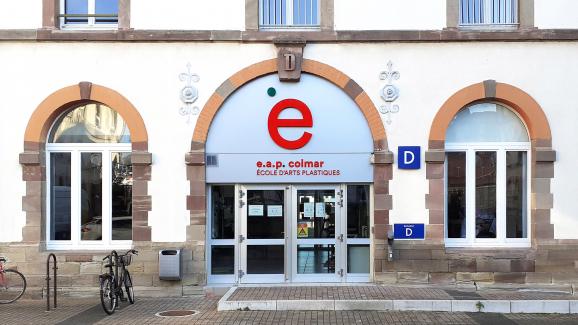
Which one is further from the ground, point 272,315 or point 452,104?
point 452,104

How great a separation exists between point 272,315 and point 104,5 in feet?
22.8

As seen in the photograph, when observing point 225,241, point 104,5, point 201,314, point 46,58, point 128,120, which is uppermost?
point 104,5

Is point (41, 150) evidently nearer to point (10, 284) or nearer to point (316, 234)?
point (10, 284)

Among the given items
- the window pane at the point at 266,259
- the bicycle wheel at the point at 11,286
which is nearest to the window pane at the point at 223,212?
the window pane at the point at 266,259

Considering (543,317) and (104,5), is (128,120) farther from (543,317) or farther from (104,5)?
(543,317)

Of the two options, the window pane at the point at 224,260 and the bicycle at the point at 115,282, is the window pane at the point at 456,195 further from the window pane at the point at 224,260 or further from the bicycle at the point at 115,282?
the bicycle at the point at 115,282

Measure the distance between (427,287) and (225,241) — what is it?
3984 millimetres

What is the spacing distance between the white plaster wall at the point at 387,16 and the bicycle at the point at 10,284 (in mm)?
7607

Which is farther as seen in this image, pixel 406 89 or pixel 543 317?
pixel 406 89

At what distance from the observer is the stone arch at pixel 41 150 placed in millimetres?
11750

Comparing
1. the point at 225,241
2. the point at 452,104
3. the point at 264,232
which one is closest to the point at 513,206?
the point at 452,104

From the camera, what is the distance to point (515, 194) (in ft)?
39.9

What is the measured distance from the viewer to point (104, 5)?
482 inches

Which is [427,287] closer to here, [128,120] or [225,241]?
[225,241]
